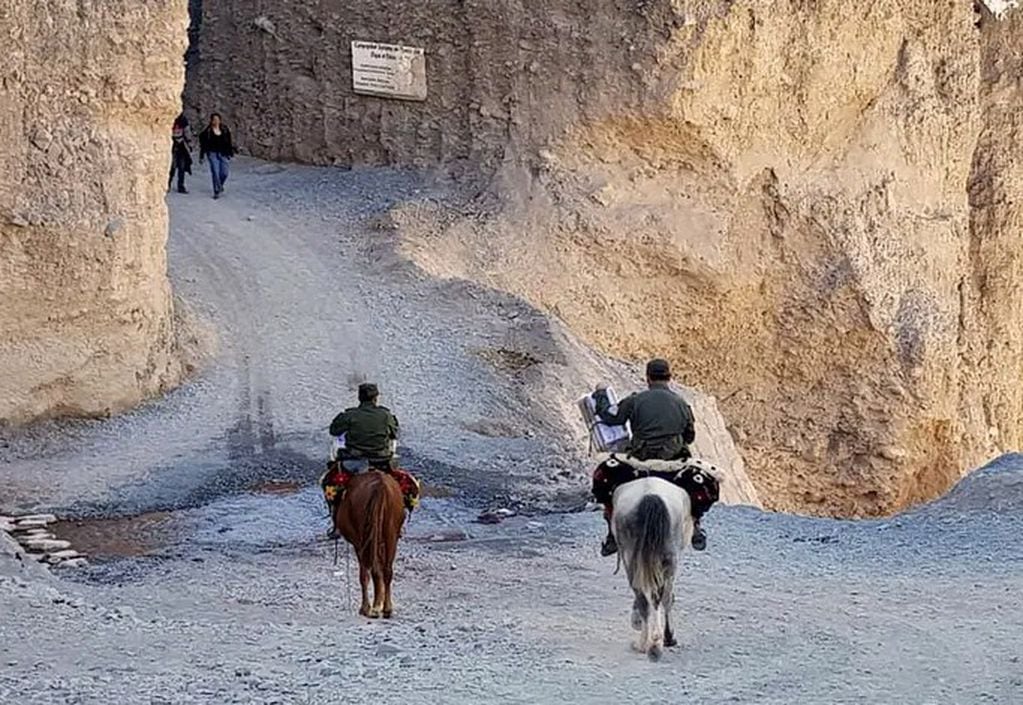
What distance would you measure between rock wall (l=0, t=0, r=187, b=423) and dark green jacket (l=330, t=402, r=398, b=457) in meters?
7.21

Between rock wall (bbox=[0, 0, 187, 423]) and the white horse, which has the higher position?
rock wall (bbox=[0, 0, 187, 423])

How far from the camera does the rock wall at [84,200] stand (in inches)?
663

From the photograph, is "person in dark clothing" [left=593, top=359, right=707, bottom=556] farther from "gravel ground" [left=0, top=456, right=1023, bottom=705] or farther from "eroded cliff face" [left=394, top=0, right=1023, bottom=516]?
"eroded cliff face" [left=394, top=0, right=1023, bottom=516]

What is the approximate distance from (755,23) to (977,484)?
11.2 m

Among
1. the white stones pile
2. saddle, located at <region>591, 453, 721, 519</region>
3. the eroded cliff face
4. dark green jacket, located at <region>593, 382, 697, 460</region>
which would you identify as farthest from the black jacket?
saddle, located at <region>591, 453, 721, 519</region>

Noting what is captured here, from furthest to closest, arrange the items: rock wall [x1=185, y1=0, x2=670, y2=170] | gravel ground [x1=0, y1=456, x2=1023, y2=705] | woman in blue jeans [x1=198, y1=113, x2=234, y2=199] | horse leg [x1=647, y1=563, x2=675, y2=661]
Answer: woman in blue jeans [x1=198, y1=113, x2=234, y2=199], rock wall [x1=185, y1=0, x2=670, y2=170], horse leg [x1=647, y1=563, x2=675, y2=661], gravel ground [x1=0, y1=456, x2=1023, y2=705]

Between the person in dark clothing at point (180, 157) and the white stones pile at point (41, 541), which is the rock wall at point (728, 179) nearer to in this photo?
the person in dark clothing at point (180, 157)

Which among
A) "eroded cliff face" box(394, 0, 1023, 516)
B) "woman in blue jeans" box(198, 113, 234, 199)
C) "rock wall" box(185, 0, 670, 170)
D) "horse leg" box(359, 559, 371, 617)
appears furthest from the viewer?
"woman in blue jeans" box(198, 113, 234, 199)

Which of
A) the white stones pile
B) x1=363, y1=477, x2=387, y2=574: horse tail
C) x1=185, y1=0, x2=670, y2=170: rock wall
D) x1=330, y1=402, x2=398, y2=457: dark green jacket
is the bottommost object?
the white stones pile

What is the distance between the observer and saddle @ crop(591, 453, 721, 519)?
33.1 ft

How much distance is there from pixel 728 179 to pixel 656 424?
49.3 ft

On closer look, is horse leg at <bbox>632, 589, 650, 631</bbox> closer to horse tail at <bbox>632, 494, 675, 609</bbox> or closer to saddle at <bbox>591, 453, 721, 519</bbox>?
horse tail at <bbox>632, 494, 675, 609</bbox>

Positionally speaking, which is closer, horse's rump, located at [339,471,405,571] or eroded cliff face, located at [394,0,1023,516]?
horse's rump, located at [339,471,405,571]

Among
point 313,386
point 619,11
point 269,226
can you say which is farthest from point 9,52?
point 619,11
